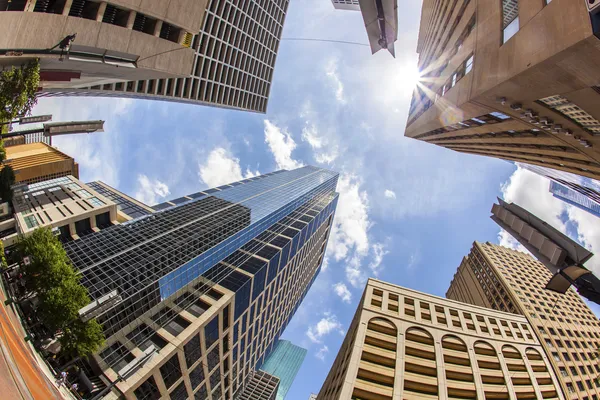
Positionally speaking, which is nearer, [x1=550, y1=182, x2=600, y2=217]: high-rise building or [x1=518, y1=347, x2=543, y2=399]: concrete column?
[x1=518, y1=347, x2=543, y2=399]: concrete column

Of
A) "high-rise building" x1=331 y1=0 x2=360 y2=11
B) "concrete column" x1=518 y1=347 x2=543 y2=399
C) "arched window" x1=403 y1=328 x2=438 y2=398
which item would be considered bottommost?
"concrete column" x1=518 y1=347 x2=543 y2=399

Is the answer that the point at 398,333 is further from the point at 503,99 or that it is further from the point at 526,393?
the point at 503,99

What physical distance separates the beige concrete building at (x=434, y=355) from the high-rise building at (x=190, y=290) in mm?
21348

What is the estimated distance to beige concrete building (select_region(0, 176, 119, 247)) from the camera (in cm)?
4184

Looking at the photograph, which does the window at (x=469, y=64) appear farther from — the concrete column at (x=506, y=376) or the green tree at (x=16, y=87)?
the concrete column at (x=506, y=376)

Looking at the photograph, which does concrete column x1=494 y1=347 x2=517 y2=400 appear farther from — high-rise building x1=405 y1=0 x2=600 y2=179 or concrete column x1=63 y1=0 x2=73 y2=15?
concrete column x1=63 y1=0 x2=73 y2=15

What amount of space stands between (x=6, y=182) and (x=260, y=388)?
144 meters

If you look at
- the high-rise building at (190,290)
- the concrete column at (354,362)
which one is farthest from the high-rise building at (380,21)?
the high-rise building at (190,290)

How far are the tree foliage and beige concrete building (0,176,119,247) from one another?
15.6m

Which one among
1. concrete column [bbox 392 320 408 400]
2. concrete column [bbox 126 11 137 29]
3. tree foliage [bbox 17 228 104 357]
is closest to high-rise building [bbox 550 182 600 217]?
concrete column [bbox 392 320 408 400]

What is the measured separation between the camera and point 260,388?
450 ft

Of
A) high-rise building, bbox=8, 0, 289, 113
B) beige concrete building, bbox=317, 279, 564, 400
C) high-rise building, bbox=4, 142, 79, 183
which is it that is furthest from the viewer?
high-rise building, bbox=4, 142, 79, 183

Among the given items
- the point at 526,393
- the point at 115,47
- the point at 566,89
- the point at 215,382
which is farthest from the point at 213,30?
the point at 526,393

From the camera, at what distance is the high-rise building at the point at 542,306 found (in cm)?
4253
